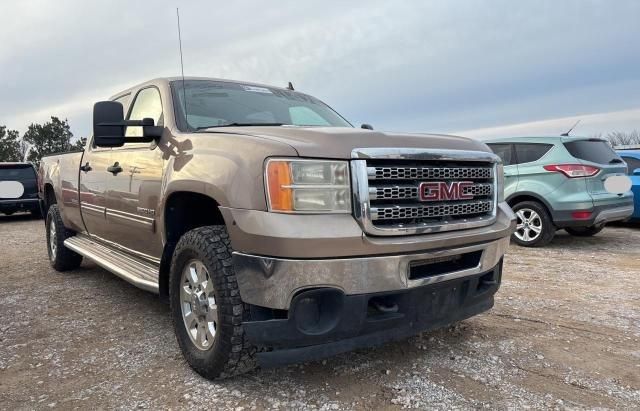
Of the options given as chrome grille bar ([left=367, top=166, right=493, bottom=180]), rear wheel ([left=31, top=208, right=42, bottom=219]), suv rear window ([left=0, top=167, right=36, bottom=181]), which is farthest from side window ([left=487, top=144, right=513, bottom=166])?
rear wheel ([left=31, top=208, right=42, bottom=219])

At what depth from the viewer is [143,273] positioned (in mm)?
3619

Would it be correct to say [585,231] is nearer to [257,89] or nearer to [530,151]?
[530,151]

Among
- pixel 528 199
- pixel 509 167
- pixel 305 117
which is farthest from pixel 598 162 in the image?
pixel 305 117

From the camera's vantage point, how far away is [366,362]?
3061mm

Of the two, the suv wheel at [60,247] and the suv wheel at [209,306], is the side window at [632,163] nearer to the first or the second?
the suv wheel at [209,306]

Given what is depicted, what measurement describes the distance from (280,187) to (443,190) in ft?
3.08

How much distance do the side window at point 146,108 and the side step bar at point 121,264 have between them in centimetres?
99

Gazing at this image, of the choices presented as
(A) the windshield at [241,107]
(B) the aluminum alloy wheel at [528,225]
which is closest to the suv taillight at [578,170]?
(B) the aluminum alloy wheel at [528,225]

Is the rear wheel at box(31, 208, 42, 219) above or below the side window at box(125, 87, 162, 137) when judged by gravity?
below

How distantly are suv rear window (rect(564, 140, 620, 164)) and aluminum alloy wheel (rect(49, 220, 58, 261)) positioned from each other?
6639 millimetres

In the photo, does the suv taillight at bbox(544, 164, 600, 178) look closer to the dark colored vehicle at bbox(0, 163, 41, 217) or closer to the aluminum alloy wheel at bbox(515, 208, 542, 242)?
the aluminum alloy wheel at bbox(515, 208, 542, 242)

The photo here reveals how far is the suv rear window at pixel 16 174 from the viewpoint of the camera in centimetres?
1312

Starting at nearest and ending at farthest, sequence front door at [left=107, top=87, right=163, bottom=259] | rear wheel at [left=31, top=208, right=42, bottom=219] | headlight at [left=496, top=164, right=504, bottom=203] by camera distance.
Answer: headlight at [left=496, top=164, right=504, bottom=203] → front door at [left=107, top=87, right=163, bottom=259] → rear wheel at [left=31, top=208, right=42, bottom=219]

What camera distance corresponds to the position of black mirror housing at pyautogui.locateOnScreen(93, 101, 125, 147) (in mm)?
3182
